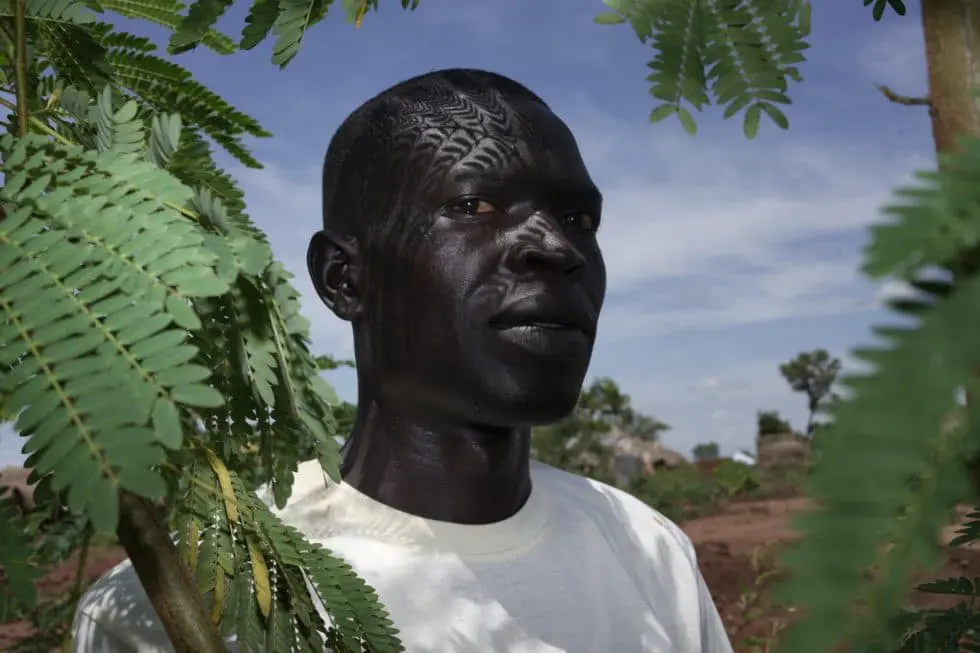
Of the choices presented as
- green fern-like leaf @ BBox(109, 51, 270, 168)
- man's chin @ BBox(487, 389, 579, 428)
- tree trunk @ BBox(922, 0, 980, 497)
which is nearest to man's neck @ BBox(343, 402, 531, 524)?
man's chin @ BBox(487, 389, 579, 428)

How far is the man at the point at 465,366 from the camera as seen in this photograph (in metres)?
1.53

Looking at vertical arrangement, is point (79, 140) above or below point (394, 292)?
above

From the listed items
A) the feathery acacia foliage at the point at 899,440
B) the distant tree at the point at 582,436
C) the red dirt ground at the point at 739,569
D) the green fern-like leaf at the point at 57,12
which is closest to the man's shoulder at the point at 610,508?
the red dirt ground at the point at 739,569

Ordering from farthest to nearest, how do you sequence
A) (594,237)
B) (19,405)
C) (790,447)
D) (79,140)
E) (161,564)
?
1. (790,447)
2. (594,237)
3. (79,140)
4. (161,564)
5. (19,405)

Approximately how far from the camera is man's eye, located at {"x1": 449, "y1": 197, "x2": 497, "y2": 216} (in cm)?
157

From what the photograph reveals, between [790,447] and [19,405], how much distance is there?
19695 mm

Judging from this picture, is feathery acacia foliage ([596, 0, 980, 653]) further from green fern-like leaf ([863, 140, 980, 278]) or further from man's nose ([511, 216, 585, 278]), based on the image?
man's nose ([511, 216, 585, 278])

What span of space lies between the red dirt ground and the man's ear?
133 cm

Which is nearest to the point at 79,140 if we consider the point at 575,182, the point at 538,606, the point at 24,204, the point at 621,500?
the point at 24,204

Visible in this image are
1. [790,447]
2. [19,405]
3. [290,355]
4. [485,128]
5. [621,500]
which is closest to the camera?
[19,405]

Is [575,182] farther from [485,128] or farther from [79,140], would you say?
[79,140]

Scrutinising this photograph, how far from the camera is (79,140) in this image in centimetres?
110

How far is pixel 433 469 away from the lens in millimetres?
1668

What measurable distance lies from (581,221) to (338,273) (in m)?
0.47
